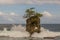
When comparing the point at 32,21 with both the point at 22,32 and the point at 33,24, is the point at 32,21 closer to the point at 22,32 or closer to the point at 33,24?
the point at 33,24

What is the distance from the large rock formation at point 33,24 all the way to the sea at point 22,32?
58 mm

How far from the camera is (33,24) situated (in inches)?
104

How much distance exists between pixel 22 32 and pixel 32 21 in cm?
24

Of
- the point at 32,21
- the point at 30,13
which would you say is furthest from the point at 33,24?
the point at 30,13

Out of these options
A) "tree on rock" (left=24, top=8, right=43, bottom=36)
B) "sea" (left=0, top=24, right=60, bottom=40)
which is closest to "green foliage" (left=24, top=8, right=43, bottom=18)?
"tree on rock" (left=24, top=8, right=43, bottom=36)

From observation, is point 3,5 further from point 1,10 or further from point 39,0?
point 39,0

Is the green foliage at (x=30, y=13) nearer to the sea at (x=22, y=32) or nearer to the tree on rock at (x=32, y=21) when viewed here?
the tree on rock at (x=32, y=21)

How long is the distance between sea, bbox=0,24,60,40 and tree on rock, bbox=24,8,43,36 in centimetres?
6

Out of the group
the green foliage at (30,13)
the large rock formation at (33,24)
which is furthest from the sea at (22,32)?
the green foliage at (30,13)

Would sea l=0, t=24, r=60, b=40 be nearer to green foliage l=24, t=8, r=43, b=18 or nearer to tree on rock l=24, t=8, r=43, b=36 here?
tree on rock l=24, t=8, r=43, b=36

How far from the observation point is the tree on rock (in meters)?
2.59

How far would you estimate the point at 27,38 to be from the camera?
2.62 meters

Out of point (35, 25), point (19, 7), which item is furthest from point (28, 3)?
point (35, 25)

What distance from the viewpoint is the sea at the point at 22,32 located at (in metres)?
2.61
